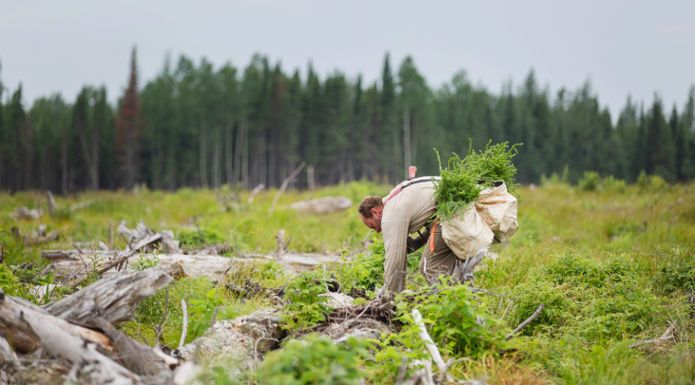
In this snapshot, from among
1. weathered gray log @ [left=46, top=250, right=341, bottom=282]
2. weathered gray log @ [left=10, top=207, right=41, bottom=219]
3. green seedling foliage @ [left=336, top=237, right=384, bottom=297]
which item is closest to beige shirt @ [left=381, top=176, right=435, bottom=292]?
green seedling foliage @ [left=336, top=237, right=384, bottom=297]

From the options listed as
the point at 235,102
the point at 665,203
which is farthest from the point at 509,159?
the point at 235,102

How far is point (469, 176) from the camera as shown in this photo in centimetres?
566

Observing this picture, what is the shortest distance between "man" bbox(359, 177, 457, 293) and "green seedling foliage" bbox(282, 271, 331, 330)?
73cm

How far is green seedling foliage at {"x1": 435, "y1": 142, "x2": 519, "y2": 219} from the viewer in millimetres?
5617

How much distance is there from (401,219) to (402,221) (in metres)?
0.02

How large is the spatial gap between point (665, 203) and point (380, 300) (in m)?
12.4

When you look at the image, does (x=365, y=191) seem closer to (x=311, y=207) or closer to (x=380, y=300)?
(x=311, y=207)

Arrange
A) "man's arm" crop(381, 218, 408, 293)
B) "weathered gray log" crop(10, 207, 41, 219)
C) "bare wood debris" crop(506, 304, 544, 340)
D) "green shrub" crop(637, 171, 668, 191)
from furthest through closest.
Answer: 1. "green shrub" crop(637, 171, 668, 191)
2. "weathered gray log" crop(10, 207, 41, 219)
3. "man's arm" crop(381, 218, 408, 293)
4. "bare wood debris" crop(506, 304, 544, 340)

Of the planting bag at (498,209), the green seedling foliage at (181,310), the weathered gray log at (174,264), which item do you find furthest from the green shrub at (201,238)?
the planting bag at (498,209)

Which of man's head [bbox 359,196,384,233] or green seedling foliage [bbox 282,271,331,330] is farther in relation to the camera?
man's head [bbox 359,196,384,233]

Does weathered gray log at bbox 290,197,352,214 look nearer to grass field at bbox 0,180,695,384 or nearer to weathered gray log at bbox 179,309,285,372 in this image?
grass field at bbox 0,180,695,384

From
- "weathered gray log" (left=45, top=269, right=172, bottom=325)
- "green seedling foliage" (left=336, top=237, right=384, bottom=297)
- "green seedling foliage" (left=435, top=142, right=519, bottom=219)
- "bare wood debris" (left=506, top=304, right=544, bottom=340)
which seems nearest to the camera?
"weathered gray log" (left=45, top=269, right=172, bottom=325)

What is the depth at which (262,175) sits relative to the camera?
200 feet

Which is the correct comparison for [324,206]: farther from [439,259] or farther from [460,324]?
[460,324]
